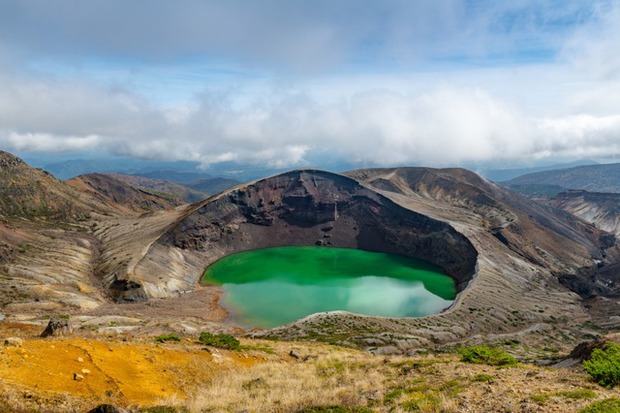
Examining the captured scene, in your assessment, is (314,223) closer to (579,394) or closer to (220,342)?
(220,342)

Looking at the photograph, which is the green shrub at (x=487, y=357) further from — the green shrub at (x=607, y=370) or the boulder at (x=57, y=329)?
the boulder at (x=57, y=329)

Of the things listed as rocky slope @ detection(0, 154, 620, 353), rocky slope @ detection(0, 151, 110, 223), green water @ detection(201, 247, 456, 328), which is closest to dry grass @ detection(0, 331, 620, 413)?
rocky slope @ detection(0, 154, 620, 353)

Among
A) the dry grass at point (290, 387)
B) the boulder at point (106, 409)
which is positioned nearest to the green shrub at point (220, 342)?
the dry grass at point (290, 387)

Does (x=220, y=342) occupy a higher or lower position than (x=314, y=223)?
higher

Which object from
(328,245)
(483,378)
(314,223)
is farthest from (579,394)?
(314,223)

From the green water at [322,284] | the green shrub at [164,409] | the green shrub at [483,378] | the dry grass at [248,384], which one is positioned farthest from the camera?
the green water at [322,284]

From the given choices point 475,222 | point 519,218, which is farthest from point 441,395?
point 519,218
